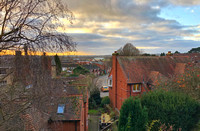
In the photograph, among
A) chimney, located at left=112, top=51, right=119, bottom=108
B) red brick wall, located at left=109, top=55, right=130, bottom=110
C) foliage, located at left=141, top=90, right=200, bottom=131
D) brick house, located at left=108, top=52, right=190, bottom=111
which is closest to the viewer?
foliage, located at left=141, top=90, right=200, bottom=131

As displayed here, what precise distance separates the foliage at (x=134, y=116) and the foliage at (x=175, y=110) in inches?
79.4

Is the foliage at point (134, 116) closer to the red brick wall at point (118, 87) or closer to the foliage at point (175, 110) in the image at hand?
the foliage at point (175, 110)

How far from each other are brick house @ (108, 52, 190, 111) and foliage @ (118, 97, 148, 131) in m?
8.79

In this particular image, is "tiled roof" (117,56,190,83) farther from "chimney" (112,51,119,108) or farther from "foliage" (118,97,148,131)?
"foliage" (118,97,148,131)

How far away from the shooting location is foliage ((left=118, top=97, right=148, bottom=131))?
862cm

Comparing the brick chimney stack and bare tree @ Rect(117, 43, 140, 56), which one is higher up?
bare tree @ Rect(117, 43, 140, 56)

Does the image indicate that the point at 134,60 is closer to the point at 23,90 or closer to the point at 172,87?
the point at 172,87

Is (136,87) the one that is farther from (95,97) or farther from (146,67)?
(95,97)

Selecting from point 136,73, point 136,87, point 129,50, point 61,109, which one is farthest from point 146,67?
point 129,50

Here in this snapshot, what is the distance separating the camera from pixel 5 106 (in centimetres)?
531

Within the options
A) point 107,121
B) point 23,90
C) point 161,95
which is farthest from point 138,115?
point 107,121

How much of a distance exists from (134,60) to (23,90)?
1739cm

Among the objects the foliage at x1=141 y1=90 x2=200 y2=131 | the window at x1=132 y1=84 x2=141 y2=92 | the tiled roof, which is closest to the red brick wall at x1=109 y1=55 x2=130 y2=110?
the tiled roof

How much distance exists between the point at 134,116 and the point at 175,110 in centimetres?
363
